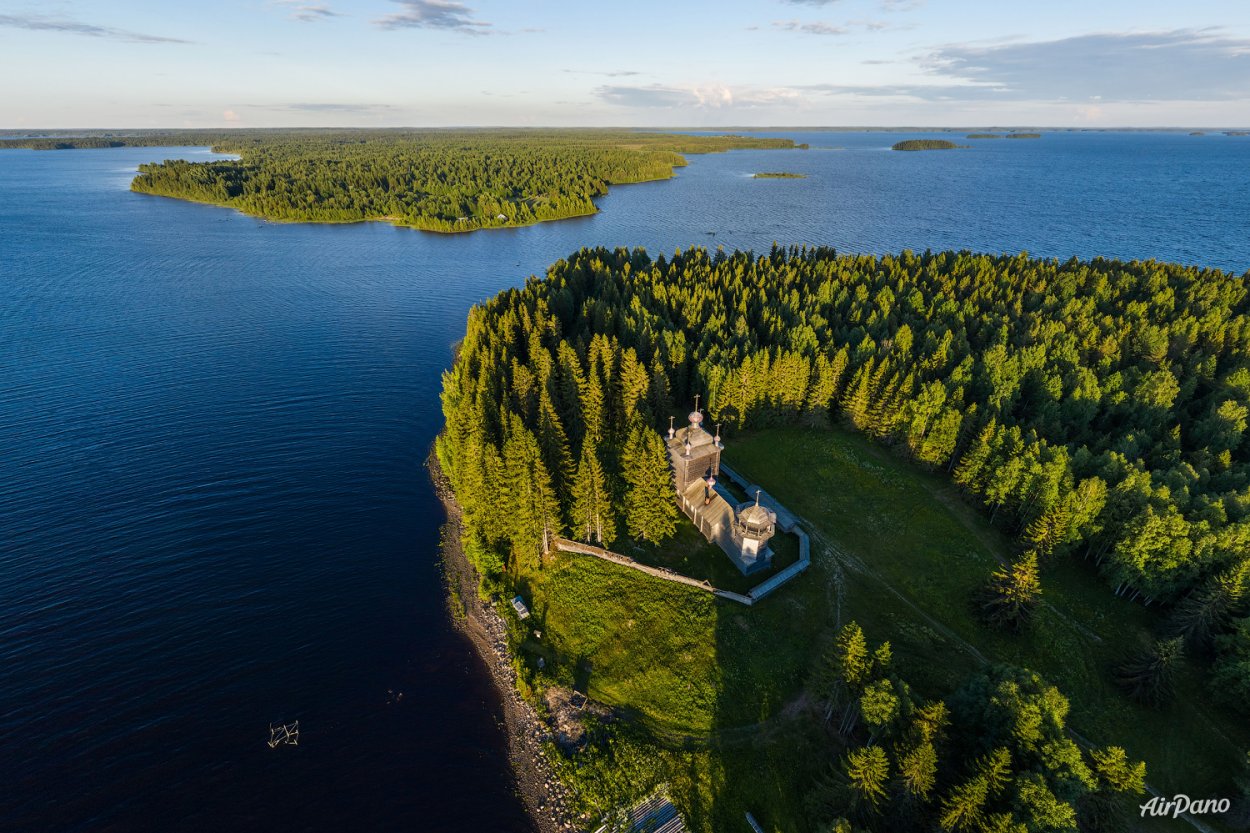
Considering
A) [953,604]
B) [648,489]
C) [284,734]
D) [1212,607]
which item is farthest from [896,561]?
[284,734]

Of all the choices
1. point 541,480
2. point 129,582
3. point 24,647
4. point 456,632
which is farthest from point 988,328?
point 24,647

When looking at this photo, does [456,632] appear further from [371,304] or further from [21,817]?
[371,304]

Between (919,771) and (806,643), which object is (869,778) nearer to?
(919,771)

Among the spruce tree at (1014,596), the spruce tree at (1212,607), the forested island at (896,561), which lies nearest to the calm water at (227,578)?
the forested island at (896,561)

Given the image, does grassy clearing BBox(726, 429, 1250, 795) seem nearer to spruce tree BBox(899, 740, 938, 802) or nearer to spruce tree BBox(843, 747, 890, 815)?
spruce tree BBox(899, 740, 938, 802)

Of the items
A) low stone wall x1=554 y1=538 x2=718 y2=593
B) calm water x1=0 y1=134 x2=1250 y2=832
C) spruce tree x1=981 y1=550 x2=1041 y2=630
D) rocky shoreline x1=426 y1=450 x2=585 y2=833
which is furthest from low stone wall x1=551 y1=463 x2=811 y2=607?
spruce tree x1=981 y1=550 x2=1041 y2=630

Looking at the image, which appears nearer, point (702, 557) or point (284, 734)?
point (284, 734)
